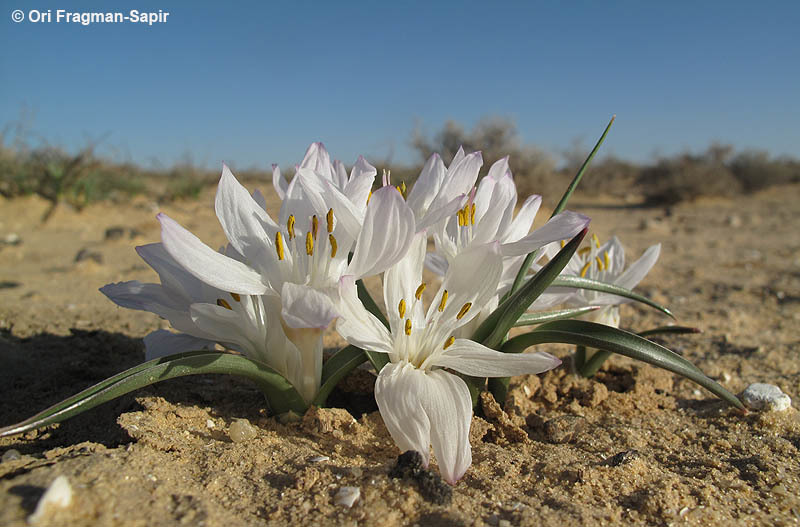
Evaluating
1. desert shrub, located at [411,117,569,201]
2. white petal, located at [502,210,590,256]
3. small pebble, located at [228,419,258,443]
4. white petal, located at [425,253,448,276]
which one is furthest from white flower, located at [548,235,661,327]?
desert shrub, located at [411,117,569,201]

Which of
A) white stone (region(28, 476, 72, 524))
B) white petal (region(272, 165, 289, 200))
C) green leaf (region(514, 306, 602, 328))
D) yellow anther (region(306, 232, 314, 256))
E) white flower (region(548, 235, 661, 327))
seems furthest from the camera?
white flower (region(548, 235, 661, 327))

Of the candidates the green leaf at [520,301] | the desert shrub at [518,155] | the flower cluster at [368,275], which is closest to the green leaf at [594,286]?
the flower cluster at [368,275]

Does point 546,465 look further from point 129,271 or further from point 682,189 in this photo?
point 682,189

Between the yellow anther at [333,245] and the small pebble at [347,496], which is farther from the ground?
the yellow anther at [333,245]

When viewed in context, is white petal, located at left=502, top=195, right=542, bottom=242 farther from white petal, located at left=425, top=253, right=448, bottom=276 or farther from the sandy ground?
the sandy ground

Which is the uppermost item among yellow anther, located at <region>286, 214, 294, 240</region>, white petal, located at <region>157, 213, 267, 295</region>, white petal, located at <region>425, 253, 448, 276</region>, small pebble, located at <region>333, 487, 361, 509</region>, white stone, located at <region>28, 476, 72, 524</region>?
yellow anther, located at <region>286, 214, 294, 240</region>

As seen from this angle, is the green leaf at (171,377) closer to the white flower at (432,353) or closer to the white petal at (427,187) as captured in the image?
the white flower at (432,353)
